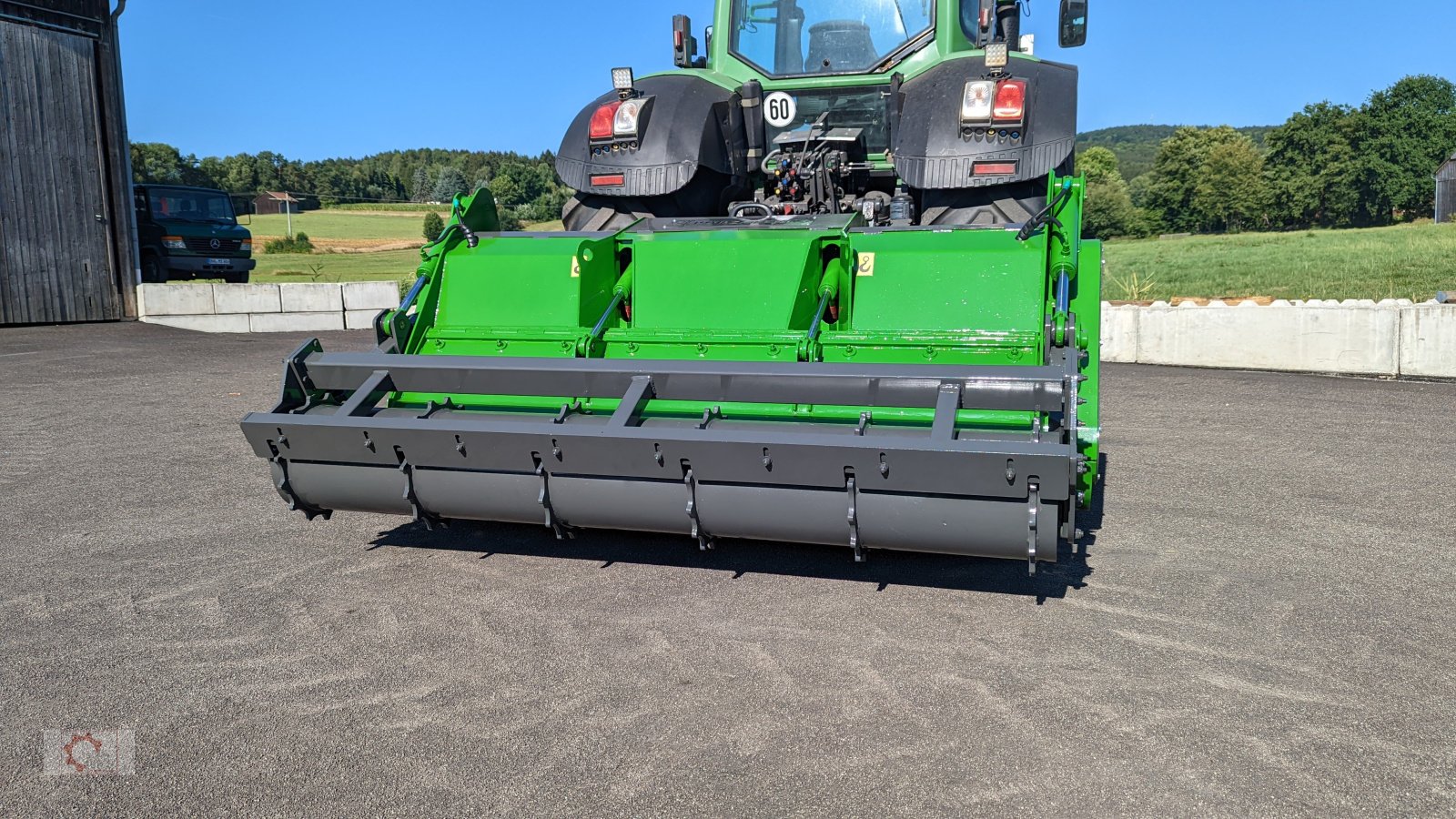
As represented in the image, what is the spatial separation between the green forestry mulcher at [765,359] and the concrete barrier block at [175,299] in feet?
38.6

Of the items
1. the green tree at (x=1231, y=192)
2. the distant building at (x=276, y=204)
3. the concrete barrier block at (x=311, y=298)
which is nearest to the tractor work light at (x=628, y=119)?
the concrete barrier block at (x=311, y=298)

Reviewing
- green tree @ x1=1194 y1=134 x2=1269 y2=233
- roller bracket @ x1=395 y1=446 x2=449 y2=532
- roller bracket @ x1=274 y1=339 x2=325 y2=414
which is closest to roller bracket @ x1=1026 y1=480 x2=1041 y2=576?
roller bracket @ x1=395 y1=446 x2=449 y2=532

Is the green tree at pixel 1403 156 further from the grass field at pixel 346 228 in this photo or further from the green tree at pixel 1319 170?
the grass field at pixel 346 228

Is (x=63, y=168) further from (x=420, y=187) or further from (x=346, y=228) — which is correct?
(x=420, y=187)

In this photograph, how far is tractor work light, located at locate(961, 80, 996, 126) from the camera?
5.51 meters

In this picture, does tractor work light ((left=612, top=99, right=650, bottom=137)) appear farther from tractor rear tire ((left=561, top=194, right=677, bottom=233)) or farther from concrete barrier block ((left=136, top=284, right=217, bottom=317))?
concrete barrier block ((left=136, top=284, right=217, bottom=317))

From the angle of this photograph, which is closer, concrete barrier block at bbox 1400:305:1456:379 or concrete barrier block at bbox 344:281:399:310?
concrete barrier block at bbox 1400:305:1456:379

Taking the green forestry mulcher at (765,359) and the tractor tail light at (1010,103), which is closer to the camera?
the green forestry mulcher at (765,359)

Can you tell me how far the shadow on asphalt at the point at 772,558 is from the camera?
14.4 feet

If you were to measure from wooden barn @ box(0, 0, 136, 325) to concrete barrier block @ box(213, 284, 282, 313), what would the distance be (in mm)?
1609

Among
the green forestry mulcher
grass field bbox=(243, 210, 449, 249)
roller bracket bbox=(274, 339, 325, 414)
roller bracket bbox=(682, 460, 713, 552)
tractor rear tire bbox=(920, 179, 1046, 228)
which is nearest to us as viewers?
the green forestry mulcher

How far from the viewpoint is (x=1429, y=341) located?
32.8ft

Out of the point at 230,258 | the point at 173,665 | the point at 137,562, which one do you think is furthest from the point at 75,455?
the point at 230,258

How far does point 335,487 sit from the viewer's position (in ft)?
14.5
